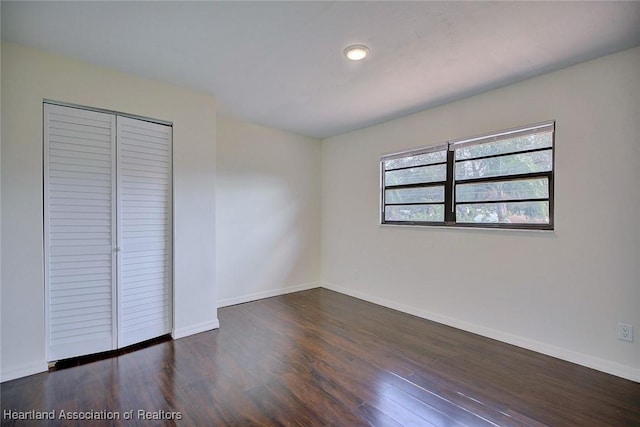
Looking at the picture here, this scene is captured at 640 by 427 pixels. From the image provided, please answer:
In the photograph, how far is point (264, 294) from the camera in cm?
430

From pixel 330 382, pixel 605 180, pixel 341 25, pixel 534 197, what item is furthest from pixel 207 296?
pixel 605 180

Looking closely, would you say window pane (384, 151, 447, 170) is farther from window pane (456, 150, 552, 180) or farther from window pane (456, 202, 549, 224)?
window pane (456, 202, 549, 224)

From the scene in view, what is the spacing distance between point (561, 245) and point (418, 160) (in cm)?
172

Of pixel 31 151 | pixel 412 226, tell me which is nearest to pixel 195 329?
pixel 31 151

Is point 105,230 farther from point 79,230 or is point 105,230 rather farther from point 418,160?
point 418,160

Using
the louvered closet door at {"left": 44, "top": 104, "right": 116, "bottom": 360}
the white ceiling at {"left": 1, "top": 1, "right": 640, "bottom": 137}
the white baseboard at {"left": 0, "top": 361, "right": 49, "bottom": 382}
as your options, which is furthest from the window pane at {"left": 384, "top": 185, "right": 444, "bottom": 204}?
the white baseboard at {"left": 0, "top": 361, "right": 49, "bottom": 382}

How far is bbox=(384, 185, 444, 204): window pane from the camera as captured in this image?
351cm

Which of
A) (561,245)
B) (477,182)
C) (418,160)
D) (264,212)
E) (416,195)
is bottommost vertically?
(561,245)

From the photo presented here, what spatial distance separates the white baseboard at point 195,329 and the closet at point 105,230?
105 millimetres

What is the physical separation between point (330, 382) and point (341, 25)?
98.3 inches

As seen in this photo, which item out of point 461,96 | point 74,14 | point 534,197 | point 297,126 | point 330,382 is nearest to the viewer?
point 74,14

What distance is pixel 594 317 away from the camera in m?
2.37

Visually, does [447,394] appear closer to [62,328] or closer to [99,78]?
[62,328]

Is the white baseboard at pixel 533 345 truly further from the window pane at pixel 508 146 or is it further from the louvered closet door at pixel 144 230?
the louvered closet door at pixel 144 230
